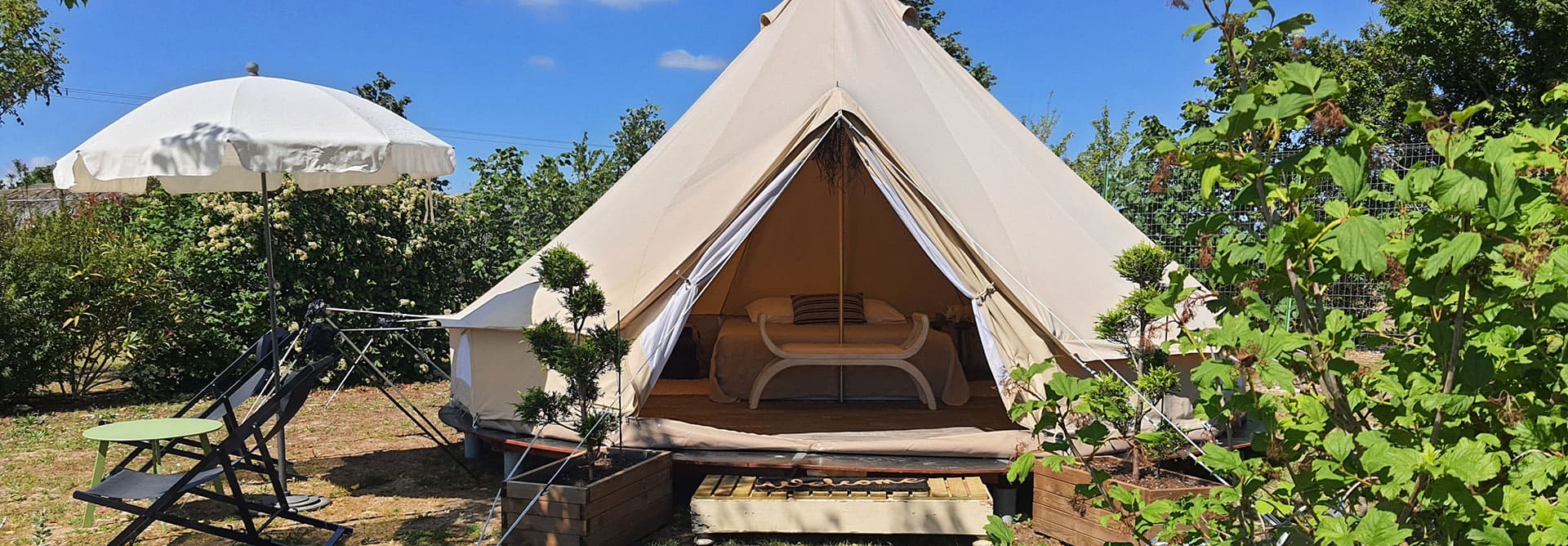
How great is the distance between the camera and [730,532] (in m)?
4.14

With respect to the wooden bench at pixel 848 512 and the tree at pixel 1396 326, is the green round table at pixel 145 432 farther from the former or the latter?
the tree at pixel 1396 326

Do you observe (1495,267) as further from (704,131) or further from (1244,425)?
(704,131)

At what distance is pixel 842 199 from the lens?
19.5ft

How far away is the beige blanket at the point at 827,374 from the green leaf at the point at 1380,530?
4670 millimetres

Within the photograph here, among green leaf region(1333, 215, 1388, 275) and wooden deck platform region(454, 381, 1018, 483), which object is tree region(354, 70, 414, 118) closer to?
wooden deck platform region(454, 381, 1018, 483)

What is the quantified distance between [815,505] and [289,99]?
271 centimetres

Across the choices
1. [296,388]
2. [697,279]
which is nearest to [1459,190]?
[697,279]

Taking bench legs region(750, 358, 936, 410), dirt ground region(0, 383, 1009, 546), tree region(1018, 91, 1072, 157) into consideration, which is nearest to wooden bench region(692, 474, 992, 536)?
dirt ground region(0, 383, 1009, 546)

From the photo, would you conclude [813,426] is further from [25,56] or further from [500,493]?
[25,56]

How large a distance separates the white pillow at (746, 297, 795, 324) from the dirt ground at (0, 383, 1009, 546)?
2.12m

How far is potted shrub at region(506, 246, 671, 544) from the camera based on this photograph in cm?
387

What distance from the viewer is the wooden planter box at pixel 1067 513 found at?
3.78m

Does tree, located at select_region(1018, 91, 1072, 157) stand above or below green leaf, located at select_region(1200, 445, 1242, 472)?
above

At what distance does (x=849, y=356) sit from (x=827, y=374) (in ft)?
2.11
